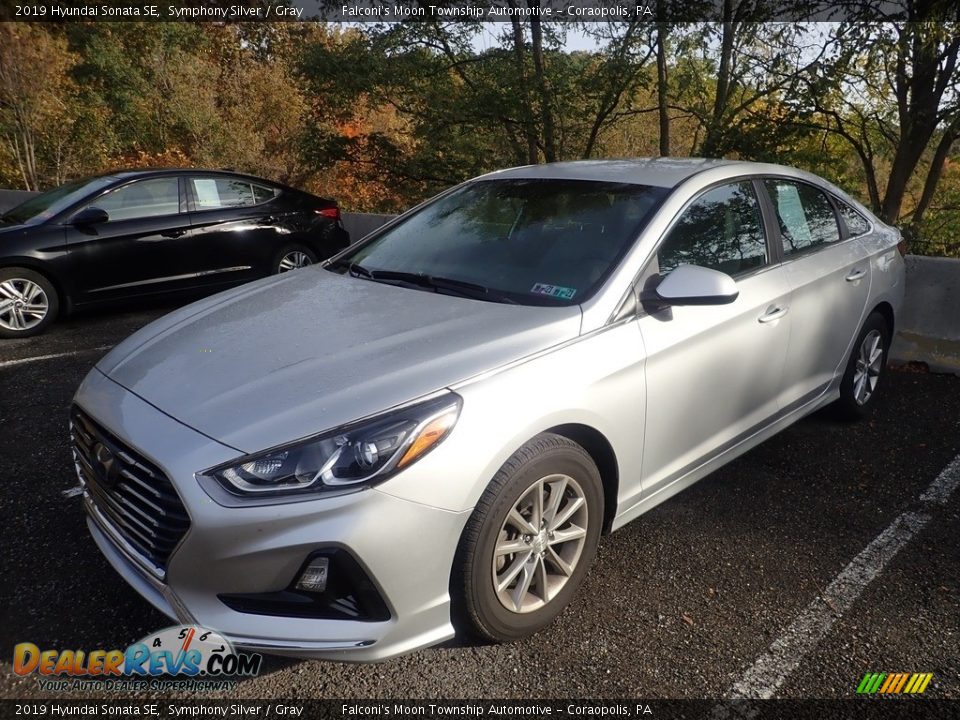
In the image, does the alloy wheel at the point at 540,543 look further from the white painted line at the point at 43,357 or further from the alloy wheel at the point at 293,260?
the alloy wheel at the point at 293,260

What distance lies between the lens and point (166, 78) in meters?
21.1

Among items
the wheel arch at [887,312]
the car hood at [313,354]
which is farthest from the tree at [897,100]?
the car hood at [313,354]

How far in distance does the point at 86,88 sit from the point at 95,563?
21337 mm

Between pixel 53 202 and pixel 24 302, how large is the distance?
3.40 ft

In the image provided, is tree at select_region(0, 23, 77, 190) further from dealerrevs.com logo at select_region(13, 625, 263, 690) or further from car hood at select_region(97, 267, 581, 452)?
dealerrevs.com logo at select_region(13, 625, 263, 690)

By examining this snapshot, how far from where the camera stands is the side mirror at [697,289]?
2.74m

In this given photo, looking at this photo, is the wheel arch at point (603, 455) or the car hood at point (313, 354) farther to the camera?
A: the wheel arch at point (603, 455)

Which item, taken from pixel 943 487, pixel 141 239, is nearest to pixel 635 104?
pixel 141 239

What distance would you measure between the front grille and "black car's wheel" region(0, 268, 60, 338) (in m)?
4.48

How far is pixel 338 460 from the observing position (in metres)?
2.10

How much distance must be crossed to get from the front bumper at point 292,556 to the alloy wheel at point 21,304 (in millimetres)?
5019

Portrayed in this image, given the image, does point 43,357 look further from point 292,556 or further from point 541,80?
point 541,80

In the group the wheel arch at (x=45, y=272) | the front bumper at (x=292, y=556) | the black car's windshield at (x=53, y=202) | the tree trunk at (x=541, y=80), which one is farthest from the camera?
the tree trunk at (x=541, y=80)

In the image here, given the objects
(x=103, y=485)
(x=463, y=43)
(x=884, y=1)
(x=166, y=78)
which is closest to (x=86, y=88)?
(x=166, y=78)
